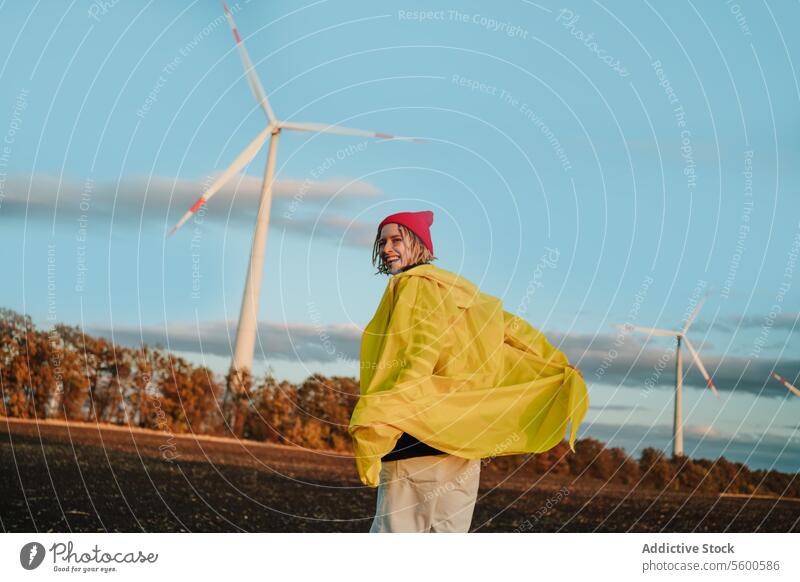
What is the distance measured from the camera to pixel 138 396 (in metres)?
17.8

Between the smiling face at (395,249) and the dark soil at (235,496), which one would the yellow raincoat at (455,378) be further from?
the dark soil at (235,496)

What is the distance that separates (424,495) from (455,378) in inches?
33.4

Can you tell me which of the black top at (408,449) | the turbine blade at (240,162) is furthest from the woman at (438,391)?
the turbine blade at (240,162)

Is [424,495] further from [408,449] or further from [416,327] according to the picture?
[416,327]

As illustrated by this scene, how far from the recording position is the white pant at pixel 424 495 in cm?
662

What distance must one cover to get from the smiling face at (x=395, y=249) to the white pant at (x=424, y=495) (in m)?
1.45

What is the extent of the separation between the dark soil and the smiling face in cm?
454

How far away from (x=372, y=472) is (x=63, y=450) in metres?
9.15

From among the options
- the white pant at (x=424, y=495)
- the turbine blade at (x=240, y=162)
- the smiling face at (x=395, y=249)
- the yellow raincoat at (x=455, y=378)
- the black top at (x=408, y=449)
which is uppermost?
the turbine blade at (x=240, y=162)

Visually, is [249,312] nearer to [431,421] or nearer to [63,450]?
[63,450]

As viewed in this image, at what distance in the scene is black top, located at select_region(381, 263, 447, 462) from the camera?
6.72 meters

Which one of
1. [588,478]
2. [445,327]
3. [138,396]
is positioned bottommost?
[588,478]

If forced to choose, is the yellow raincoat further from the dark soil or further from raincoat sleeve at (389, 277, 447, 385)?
the dark soil
